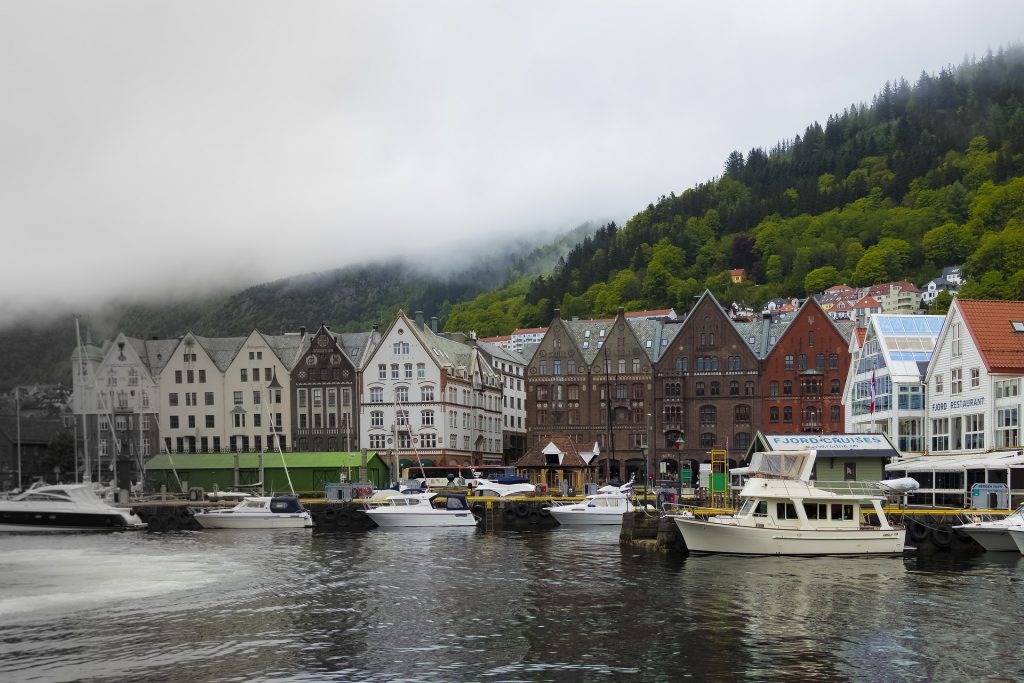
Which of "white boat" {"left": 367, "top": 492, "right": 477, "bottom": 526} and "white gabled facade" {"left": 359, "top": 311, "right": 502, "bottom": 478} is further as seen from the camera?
"white gabled facade" {"left": 359, "top": 311, "right": 502, "bottom": 478}

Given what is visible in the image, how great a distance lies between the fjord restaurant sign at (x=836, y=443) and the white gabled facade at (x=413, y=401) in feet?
189

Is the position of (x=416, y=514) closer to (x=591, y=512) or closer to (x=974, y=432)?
(x=591, y=512)

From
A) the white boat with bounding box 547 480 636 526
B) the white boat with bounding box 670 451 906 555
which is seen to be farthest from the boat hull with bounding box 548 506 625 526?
the white boat with bounding box 670 451 906 555

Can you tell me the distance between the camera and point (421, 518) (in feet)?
274

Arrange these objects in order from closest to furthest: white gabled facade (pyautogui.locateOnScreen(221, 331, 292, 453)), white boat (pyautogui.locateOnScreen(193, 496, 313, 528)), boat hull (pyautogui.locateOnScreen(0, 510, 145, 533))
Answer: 1. boat hull (pyautogui.locateOnScreen(0, 510, 145, 533))
2. white boat (pyautogui.locateOnScreen(193, 496, 313, 528))
3. white gabled facade (pyautogui.locateOnScreen(221, 331, 292, 453))

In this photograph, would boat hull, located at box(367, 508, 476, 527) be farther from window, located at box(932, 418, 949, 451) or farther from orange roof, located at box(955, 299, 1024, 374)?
orange roof, located at box(955, 299, 1024, 374)

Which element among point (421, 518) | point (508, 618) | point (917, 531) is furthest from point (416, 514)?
point (508, 618)

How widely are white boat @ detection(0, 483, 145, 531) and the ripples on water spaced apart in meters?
25.3

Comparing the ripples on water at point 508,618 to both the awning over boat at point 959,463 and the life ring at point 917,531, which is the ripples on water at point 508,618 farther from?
the awning over boat at point 959,463

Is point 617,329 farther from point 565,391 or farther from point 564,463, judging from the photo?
point 564,463

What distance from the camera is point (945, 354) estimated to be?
84438 mm

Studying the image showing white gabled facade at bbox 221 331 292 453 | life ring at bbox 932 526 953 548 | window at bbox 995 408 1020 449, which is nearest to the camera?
life ring at bbox 932 526 953 548

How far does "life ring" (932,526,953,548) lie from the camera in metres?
60.3

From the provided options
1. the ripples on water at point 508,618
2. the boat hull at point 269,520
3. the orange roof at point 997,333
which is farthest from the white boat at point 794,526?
the boat hull at point 269,520
